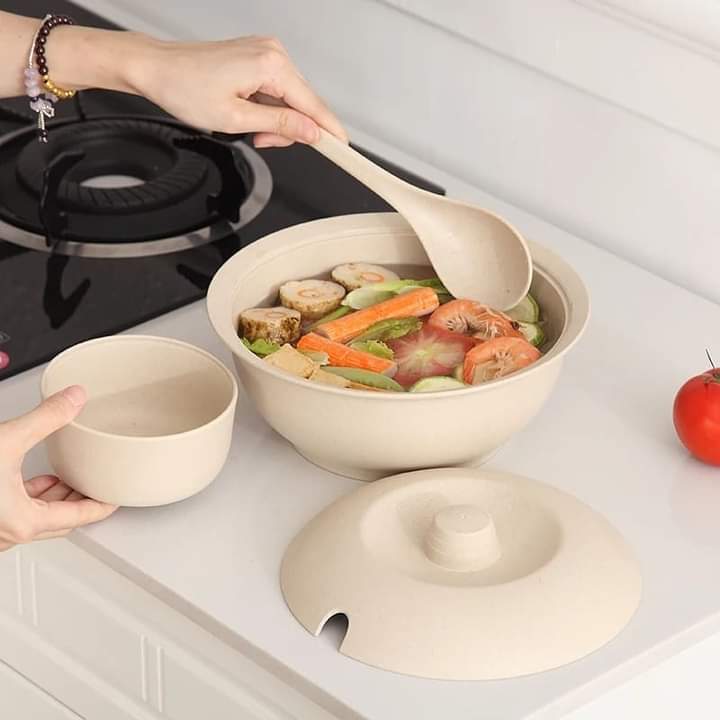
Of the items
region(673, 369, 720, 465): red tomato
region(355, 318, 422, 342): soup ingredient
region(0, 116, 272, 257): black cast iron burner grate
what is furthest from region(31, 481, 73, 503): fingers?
region(673, 369, 720, 465): red tomato

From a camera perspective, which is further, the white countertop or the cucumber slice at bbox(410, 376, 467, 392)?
the cucumber slice at bbox(410, 376, 467, 392)

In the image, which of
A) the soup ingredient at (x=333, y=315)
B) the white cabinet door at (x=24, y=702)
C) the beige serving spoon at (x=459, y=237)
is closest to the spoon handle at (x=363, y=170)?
the beige serving spoon at (x=459, y=237)

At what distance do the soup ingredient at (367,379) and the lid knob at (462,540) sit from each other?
142 millimetres

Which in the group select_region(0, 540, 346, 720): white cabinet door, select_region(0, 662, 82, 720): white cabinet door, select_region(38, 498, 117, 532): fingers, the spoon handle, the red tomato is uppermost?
the spoon handle

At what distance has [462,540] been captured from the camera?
1.11 metres

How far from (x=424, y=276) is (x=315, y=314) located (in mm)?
126

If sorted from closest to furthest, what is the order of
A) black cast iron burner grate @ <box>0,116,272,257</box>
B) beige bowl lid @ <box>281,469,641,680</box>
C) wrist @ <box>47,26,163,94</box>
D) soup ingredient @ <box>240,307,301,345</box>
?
beige bowl lid @ <box>281,469,641,680</box> < soup ingredient @ <box>240,307,301,345</box> < wrist @ <box>47,26,163,94</box> < black cast iron burner grate @ <box>0,116,272,257</box>

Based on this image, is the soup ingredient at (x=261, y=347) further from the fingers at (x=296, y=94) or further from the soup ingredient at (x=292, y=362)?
the fingers at (x=296, y=94)

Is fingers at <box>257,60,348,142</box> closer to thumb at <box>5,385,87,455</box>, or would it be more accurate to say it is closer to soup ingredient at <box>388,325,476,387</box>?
soup ingredient at <box>388,325,476,387</box>

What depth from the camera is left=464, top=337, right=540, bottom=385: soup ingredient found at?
1246mm

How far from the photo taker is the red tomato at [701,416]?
127 centimetres

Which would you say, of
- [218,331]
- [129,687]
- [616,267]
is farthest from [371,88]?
[129,687]

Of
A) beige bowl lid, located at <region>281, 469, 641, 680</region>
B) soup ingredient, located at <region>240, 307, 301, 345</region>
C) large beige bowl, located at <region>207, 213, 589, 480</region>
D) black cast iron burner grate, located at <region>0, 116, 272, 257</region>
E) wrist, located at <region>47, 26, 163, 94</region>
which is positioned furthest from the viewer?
black cast iron burner grate, located at <region>0, 116, 272, 257</region>

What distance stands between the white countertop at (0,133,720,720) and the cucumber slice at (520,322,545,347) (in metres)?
0.08
